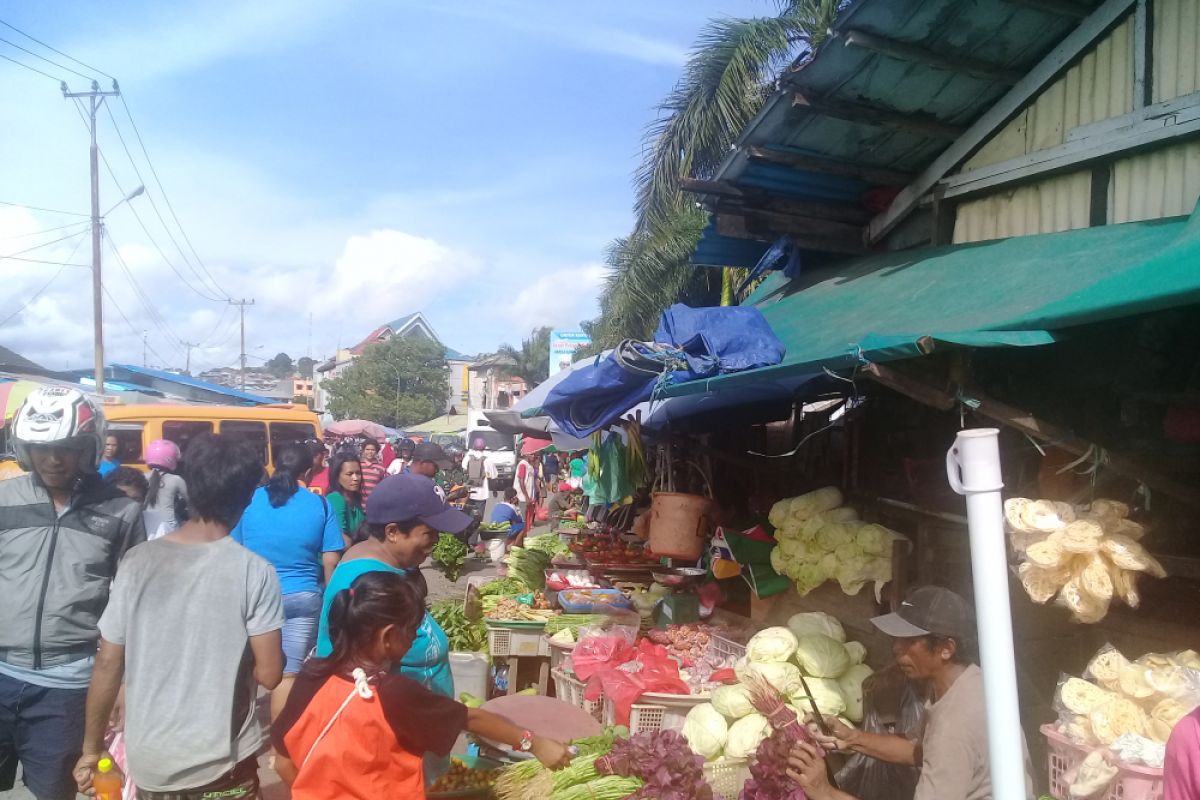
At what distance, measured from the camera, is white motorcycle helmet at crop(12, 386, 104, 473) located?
2998mm

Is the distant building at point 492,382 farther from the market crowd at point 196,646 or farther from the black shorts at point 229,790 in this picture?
the black shorts at point 229,790

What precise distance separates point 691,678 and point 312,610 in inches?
85.6

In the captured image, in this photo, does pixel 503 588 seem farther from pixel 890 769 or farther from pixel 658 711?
pixel 890 769

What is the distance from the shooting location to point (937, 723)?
2.97 m

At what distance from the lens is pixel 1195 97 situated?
361 centimetres

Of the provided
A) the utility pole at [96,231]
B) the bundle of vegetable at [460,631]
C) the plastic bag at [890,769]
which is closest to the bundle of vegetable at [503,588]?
the bundle of vegetable at [460,631]

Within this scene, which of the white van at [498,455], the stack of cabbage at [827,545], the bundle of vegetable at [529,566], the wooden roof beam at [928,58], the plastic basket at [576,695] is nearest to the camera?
the wooden roof beam at [928,58]

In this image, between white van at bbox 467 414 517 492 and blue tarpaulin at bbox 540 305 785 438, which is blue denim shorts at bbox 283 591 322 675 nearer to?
blue tarpaulin at bbox 540 305 785 438

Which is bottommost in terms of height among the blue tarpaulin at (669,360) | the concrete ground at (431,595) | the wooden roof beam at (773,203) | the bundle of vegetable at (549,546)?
the concrete ground at (431,595)

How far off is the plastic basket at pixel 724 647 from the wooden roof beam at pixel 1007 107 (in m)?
2.92

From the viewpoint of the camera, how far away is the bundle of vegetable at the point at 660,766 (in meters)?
3.46

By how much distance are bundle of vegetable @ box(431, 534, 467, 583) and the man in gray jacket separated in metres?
7.53

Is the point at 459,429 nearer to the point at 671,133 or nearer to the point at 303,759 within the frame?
the point at 671,133

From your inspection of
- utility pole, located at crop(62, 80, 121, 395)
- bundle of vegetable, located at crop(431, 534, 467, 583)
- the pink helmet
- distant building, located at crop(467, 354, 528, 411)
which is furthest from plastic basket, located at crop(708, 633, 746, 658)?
distant building, located at crop(467, 354, 528, 411)
